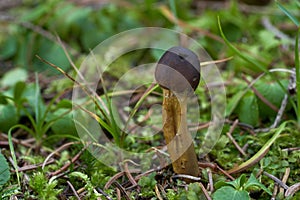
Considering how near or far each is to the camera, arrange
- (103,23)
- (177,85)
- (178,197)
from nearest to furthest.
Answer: (177,85), (178,197), (103,23)

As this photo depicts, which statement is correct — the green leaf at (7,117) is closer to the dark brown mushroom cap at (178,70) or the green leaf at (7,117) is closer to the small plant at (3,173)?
the small plant at (3,173)

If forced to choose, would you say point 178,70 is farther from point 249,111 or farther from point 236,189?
point 249,111

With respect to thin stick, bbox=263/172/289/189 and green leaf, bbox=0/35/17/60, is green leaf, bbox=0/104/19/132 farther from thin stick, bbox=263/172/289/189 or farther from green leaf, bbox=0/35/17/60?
thin stick, bbox=263/172/289/189

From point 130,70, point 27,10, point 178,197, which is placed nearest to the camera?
point 178,197

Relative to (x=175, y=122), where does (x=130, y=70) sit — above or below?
below

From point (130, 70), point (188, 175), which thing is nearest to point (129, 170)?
point (188, 175)

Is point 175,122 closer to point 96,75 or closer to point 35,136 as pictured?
point 35,136
